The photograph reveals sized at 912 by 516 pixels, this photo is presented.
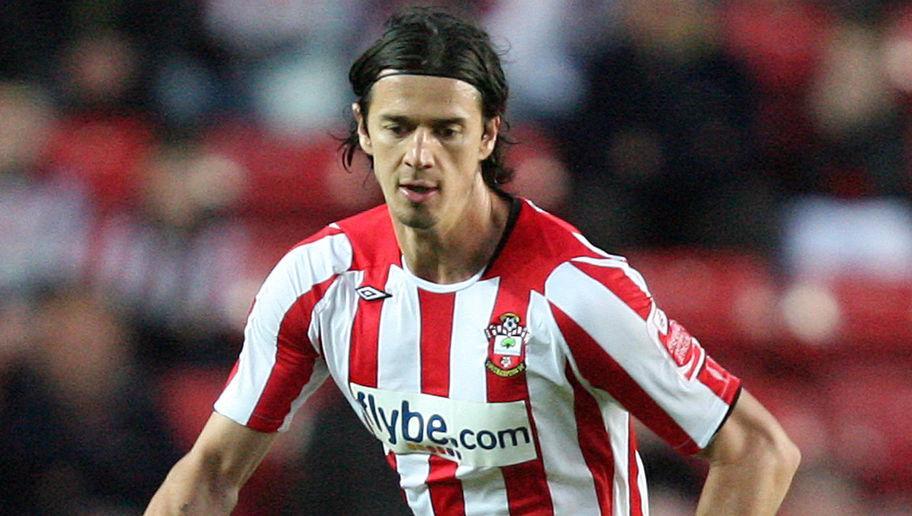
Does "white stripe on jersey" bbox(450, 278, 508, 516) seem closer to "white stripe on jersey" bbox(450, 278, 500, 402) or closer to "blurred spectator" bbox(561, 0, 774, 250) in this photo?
"white stripe on jersey" bbox(450, 278, 500, 402)

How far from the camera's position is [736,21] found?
6977mm

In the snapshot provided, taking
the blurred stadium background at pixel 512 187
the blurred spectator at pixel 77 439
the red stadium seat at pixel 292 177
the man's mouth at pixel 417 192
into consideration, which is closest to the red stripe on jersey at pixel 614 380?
the man's mouth at pixel 417 192

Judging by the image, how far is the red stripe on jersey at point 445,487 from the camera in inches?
127

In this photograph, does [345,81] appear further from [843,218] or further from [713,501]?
[713,501]

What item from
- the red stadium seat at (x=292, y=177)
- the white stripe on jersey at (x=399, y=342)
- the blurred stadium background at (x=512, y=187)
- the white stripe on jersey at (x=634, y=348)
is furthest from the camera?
the red stadium seat at (x=292, y=177)

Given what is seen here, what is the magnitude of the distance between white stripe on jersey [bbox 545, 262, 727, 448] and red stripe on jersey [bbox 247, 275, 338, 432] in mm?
536

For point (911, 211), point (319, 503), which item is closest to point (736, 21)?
point (911, 211)

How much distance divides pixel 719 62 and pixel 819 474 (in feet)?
5.81

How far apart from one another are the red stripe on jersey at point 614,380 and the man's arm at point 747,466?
2.5 inches

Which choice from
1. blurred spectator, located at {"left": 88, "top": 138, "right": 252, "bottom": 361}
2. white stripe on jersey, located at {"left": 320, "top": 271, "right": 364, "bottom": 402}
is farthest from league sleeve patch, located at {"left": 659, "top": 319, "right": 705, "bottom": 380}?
blurred spectator, located at {"left": 88, "top": 138, "right": 252, "bottom": 361}

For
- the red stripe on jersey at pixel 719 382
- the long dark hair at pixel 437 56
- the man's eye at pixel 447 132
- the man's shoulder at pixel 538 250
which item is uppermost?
the long dark hair at pixel 437 56

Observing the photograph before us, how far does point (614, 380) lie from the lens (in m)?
3.00

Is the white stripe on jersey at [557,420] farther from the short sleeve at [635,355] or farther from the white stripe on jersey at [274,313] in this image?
the white stripe on jersey at [274,313]

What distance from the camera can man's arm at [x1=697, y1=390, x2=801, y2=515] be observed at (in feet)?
9.93
